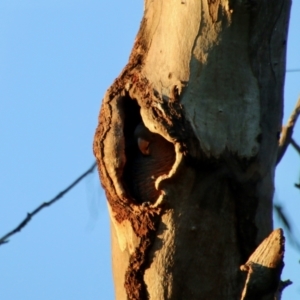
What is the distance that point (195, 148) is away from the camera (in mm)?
1351

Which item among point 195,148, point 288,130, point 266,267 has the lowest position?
point 266,267

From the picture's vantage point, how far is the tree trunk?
1355mm

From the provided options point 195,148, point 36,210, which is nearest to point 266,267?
point 195,148

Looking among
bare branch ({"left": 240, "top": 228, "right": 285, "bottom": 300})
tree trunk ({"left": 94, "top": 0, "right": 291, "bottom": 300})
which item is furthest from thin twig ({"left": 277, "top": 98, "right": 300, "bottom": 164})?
bare branch ({"left": 240, "top": 228, "right": 285, "bottom": 300})

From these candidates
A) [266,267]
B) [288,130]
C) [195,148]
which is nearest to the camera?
[266,267]

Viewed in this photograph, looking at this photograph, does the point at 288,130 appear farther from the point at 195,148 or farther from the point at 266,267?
the point at 266,267

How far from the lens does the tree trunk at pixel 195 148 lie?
1.36m

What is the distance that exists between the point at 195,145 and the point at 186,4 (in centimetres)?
29

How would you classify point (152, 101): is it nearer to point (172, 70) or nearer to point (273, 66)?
point (172, 70)

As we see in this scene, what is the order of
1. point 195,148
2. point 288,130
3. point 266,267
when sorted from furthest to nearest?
point 288,130 < point 195,148 < point 266,267

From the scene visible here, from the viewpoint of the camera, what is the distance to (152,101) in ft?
4.63

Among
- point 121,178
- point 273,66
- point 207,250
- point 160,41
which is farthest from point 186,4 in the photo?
point 207,250

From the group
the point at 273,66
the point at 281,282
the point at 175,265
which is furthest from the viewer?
the point at 273,66

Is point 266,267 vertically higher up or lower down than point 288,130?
lower down
